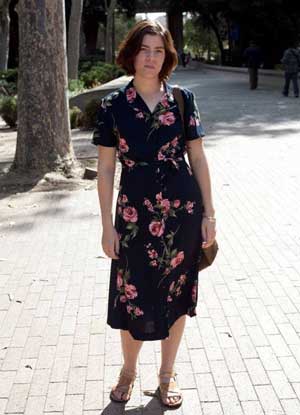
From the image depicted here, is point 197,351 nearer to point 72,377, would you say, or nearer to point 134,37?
point 72,377

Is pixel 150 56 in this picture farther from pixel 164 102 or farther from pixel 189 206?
pixel 189 206

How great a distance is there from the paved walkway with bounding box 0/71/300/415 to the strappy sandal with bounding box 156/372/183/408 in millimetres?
49

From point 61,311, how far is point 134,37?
219 cm

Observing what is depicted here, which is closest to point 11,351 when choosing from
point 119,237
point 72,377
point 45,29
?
point 72,377

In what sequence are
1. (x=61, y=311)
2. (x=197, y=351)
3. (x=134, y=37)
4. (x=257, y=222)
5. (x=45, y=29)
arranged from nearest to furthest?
(x=134, y=37) < (x=197, y=351) < (x=61, y=311) < (x=257, y=222) < (x=45, y=29)

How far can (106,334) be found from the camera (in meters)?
3.81

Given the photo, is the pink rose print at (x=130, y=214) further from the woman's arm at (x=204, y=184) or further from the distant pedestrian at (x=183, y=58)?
the distant pedestrian at (x=183, y=58)

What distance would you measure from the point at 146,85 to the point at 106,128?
0.25m

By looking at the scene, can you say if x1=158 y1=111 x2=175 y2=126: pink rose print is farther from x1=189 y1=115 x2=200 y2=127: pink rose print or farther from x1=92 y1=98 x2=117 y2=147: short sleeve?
x1=92 y1=98 x2=117 y2=147: short sleeve

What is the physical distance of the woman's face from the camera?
2.61 m

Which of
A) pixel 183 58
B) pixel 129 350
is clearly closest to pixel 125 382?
pixel 129 350

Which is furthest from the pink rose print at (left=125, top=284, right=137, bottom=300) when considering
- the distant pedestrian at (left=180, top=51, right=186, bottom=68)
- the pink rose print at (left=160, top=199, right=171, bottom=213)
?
the distant pedestrian at (left=180, top=51, right=186, bottom=68)

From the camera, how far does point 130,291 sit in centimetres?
278

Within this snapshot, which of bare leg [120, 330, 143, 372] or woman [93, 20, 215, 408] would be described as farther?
bare leg [120, 330, 143, 372]
